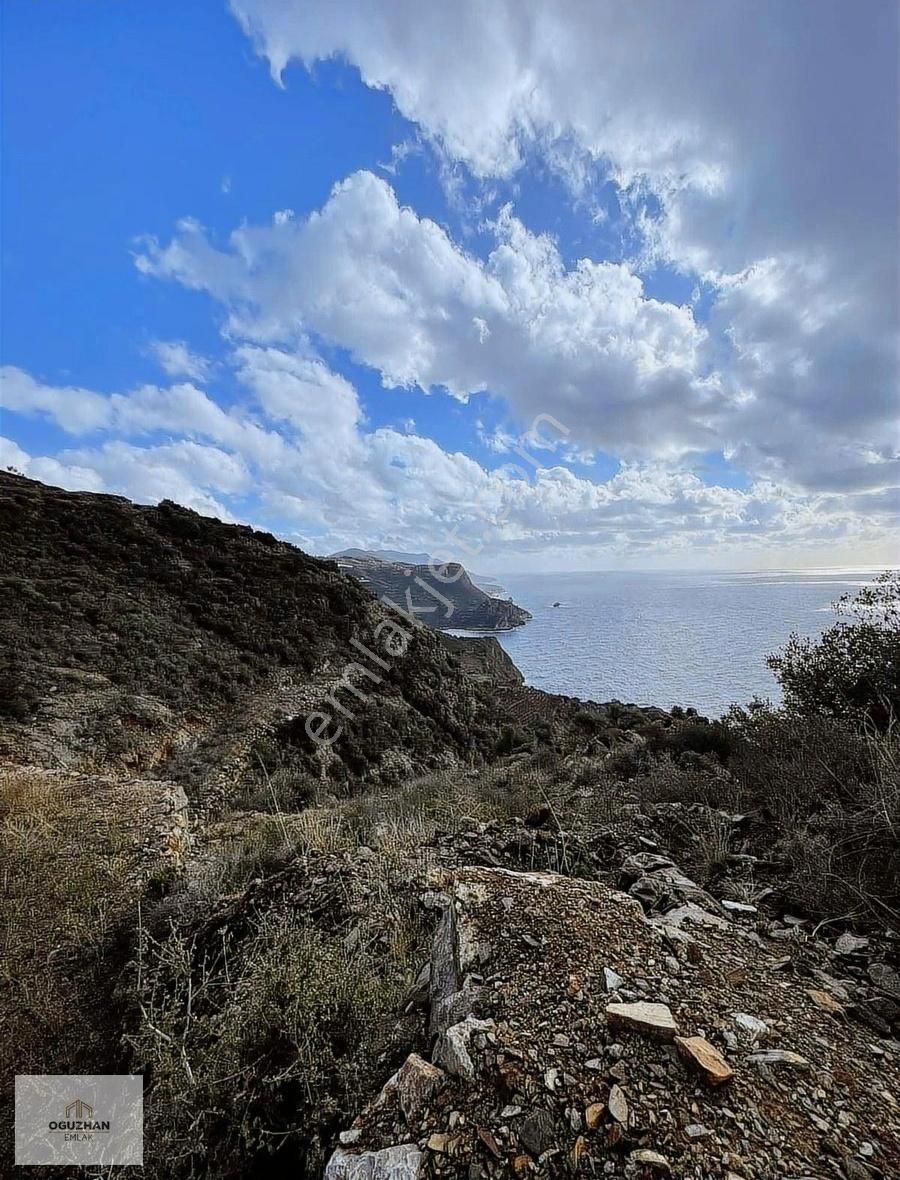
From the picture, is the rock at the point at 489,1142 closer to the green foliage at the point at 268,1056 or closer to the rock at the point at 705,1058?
the green foliage at the point at 268,1056

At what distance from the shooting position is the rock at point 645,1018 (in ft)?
6.30

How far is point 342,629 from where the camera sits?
57.8 ft

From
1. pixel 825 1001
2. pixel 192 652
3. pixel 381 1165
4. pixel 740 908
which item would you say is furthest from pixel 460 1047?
pixel 192 652

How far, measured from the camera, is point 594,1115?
167 cm

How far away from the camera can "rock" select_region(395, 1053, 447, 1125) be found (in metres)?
1.84

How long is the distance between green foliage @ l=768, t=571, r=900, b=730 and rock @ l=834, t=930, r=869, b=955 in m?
6.63

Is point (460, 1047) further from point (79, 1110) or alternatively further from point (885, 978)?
point (885, 978)

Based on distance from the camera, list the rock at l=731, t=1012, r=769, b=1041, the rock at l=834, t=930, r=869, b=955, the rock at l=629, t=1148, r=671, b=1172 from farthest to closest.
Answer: the rock at l=834, t=930, r=869, b=955 → the rock at l=731, t=1012, r=769, b=1041 → the rock at l=629, t=1148, r=671, b=1172

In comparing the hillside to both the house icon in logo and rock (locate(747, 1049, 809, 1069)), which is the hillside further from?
the house icon in logo

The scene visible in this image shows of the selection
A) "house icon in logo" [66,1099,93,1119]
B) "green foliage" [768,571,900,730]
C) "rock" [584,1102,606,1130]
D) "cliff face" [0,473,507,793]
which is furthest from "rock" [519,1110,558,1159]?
"green foliage" [768,571,900,730]

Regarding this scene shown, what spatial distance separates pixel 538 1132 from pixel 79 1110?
230 cm

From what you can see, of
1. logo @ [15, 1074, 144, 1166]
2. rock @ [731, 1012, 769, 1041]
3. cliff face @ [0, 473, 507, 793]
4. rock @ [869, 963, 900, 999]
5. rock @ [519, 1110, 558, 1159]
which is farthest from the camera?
cliff face @ [0, 473, 507, 793]

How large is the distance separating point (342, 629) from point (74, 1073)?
49.7ft

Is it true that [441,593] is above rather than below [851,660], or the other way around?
above
